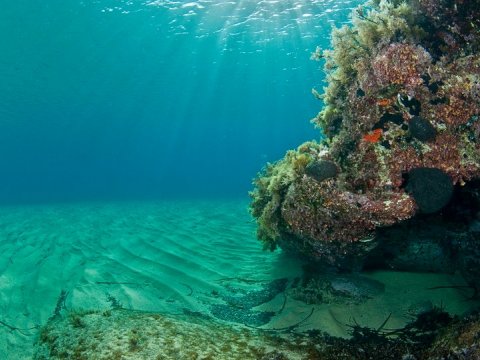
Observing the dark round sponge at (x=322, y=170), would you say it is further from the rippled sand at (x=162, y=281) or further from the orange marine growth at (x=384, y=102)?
the rippled sand at (x=162, y=281)

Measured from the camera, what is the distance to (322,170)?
16.4 ft

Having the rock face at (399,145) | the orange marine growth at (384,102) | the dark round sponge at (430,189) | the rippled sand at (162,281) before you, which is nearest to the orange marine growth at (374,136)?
the rock face at (399,145)

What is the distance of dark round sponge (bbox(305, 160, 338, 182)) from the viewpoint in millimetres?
4969

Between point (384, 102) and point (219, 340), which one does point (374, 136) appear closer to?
point (384, 102)

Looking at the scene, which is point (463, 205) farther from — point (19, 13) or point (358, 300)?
point (19, 13)

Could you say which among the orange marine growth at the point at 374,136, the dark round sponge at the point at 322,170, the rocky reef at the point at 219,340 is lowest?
the rocky reef at the point at 219,340

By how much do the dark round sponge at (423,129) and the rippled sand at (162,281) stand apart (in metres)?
2.39

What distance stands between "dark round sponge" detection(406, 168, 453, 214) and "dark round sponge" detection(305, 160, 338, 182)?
3.50 feet

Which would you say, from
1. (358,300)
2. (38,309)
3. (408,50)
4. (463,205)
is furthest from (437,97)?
(38,309)

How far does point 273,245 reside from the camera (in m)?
7.46

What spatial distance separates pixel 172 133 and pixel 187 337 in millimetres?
96769

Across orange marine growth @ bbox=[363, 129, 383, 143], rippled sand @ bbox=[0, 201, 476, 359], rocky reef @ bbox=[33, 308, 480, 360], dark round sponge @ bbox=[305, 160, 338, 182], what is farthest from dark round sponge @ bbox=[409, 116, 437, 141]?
rippled sand @ bbox=[0, 201, 476, 359]

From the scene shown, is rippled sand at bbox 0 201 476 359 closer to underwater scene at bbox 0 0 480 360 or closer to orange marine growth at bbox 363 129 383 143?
underwater scene at bbox 0 0 480 360

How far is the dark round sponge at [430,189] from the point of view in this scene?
427 centimetres
